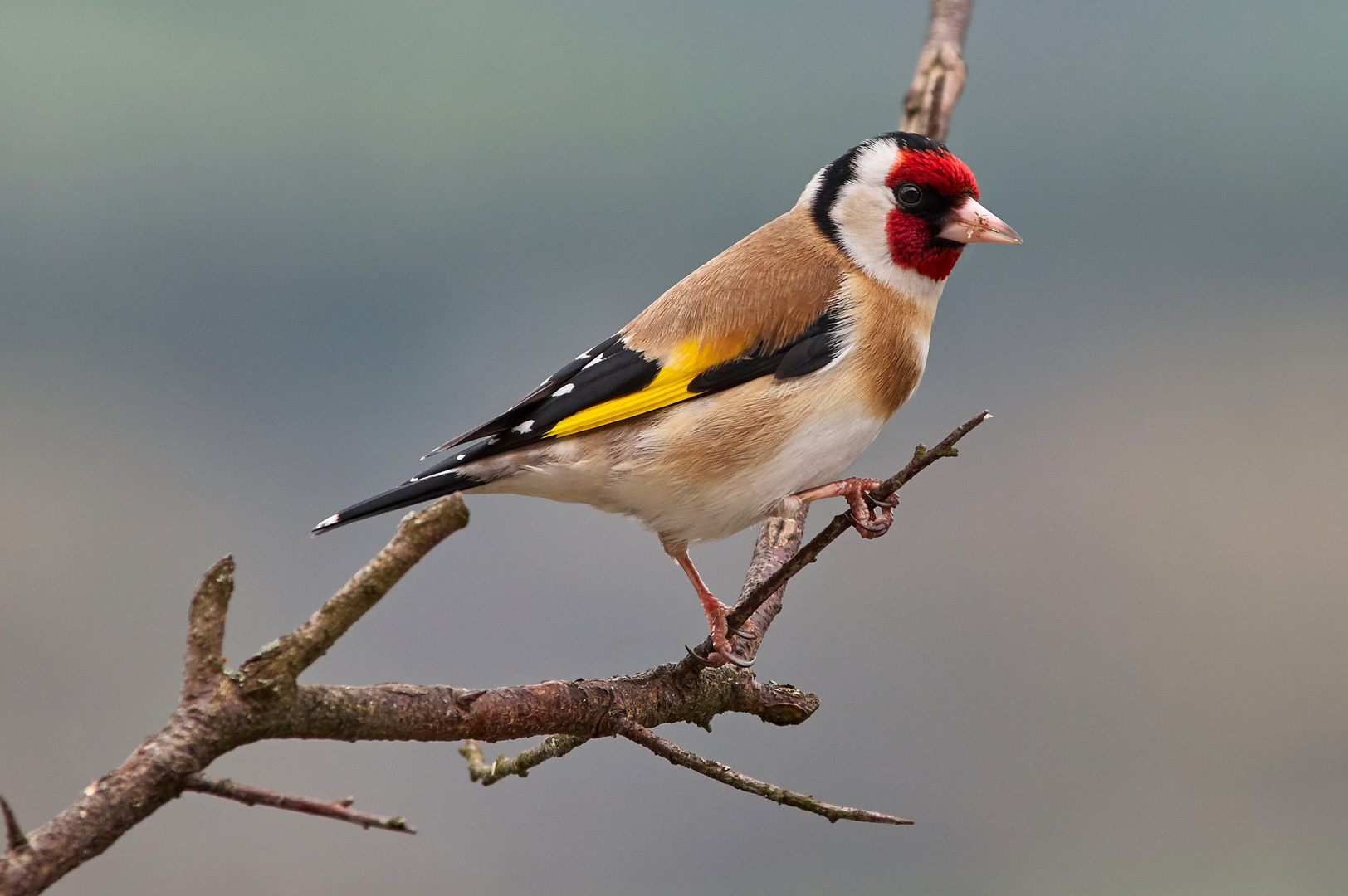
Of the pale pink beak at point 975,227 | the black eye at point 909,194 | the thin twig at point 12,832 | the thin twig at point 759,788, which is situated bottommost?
the thin twig at point 759,788

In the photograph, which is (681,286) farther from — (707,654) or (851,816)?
(851,816)

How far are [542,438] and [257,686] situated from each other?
3.11ft

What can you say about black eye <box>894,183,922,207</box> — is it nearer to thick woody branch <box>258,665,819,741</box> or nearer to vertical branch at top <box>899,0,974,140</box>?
vertical branch at top <box>899,0,974,140</box>

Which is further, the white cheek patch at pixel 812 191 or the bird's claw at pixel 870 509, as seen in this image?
the white cheek patch at pixel 812 191

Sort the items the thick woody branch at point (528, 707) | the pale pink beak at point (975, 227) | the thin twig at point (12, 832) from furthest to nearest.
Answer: the pale pink beak at point (975, 227), the thick woody branch at point (528, 707), the thin twig at point (12, 832)

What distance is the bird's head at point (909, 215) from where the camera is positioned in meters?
2.32

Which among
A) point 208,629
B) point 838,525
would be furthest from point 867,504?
point 208,629

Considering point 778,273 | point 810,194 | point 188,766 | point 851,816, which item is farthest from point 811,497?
point 188,766

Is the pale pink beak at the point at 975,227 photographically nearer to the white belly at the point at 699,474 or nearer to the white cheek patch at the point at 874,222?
the white cheek patch at the point at 874,222

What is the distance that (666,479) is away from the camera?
82.3 inches

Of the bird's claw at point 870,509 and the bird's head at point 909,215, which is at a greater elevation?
the bird's head at point 909,215

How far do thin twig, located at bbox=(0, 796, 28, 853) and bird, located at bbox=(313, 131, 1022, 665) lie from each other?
873 mm

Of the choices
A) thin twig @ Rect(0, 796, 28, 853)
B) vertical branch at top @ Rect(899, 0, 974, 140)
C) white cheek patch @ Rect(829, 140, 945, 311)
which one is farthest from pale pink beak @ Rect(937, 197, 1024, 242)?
thin twig @ Rect(0, 796, 28, 853)

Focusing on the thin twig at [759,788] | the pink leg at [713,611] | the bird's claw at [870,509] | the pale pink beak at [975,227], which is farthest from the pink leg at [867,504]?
the pale pink beak at [975,227]
